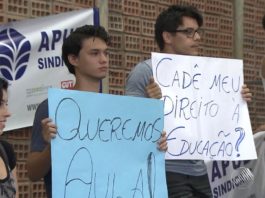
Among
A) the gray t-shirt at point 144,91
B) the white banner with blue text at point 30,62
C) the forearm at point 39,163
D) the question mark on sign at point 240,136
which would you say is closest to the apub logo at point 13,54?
the white banner with blue text at point 30,62

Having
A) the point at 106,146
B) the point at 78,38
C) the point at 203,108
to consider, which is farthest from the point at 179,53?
the point at 106,146

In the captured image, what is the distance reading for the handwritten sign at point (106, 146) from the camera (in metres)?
3.56

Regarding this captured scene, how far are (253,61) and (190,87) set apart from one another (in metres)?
3.96

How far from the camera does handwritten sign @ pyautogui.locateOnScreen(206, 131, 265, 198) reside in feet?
17.4

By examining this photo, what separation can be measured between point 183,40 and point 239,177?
1393 millimetres

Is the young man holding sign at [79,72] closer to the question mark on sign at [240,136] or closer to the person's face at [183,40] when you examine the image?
the person's face at [183,40]

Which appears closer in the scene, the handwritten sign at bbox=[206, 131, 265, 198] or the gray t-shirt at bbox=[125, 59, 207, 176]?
the gray t-shirt at bbox=[125, 59, 207, 176]

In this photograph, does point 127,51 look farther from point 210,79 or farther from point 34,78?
point 210,79

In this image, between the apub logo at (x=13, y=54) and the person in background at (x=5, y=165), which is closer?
the person in background at (x=5, y=165)

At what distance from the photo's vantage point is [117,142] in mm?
3836

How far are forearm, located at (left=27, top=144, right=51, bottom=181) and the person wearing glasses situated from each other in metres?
0.72

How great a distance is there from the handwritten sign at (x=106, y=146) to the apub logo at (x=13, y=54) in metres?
1.65

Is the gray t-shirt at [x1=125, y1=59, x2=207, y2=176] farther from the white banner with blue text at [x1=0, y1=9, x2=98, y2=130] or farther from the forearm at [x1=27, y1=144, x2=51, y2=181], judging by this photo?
the white banner with blue text at [x1=0, y1=9, x2=98, y2=130]

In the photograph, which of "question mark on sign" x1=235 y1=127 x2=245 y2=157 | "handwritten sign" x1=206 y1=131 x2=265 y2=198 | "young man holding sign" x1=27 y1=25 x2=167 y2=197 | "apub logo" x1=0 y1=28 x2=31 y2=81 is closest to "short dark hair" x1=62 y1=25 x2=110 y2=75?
"young man holding sign" x1=27 y1=25 x2=167 y2=197
